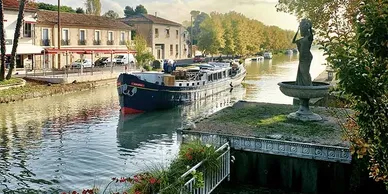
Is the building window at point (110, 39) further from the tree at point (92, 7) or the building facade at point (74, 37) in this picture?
the tree at point (92, 7)

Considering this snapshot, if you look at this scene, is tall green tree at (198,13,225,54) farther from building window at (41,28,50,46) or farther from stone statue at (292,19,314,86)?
stone statue at (292,19,314,86)

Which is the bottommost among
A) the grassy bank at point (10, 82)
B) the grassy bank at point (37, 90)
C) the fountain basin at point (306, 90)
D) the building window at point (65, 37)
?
the grassy bank at point (37, 90)

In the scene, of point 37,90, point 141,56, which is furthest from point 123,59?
point 37,90

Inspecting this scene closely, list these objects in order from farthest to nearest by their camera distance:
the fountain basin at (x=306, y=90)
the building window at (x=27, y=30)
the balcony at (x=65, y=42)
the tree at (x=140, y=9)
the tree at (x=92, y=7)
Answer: the tree at (x=140, y=9) < the tree at (x=92, y=7) < the balcony at (x=65, y=42) < the building window at (x=27, y=30) < the fountain basin at (x=306, y=90)

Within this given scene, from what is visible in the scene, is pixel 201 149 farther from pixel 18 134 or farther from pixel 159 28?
pixel 159 28

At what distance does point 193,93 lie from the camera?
97.5 ft

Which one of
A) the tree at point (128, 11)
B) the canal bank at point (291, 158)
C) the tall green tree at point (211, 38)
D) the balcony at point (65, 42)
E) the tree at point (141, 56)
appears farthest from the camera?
the tree at point (128, 11)

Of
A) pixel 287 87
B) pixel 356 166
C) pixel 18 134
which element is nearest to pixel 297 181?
pixel 356 166

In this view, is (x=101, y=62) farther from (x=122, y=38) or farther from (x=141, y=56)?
(x=122, y=38)

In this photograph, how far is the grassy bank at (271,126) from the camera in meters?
11.9

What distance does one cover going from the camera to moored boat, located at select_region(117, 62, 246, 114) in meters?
25.5

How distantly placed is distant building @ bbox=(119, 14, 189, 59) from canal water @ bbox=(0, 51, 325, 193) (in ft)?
121

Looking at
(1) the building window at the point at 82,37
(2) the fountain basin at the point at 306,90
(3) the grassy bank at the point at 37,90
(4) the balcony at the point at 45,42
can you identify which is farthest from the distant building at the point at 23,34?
(2) the fountain basin at the point at 306,90

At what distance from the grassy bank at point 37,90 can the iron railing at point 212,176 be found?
66.9 feet
